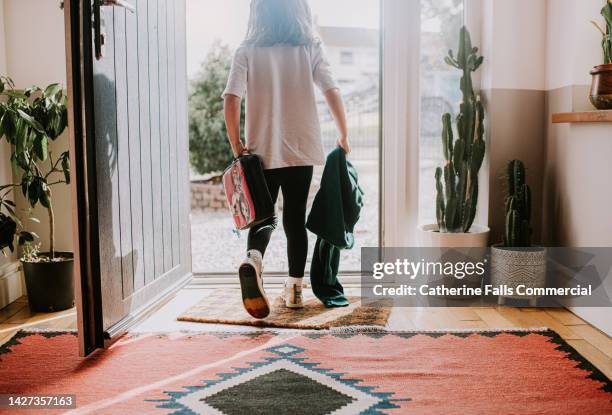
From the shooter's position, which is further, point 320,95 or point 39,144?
point 320,95

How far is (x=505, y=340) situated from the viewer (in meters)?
2.15

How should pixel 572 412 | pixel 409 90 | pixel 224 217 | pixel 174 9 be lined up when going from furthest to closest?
pixel 224 217 → pixel 409 90 → pixel 174 9 → pixel 572 412

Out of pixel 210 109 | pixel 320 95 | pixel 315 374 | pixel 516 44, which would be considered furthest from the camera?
pixel 210 109

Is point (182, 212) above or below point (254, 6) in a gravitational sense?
below

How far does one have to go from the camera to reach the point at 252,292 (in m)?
2.27

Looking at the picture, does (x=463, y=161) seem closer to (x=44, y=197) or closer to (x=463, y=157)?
(x=463, y=157)

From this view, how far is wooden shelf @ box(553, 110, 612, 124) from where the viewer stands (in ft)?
7.25

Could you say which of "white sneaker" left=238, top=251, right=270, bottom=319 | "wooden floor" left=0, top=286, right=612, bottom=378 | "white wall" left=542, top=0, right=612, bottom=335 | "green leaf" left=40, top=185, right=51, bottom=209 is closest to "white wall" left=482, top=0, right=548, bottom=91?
"white wall" left=542, top=0, right=612, bottom=335

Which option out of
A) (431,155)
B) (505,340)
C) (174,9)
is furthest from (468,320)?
(174,9)

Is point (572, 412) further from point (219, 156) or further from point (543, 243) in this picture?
point (219, 156)

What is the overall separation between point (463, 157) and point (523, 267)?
59 centimetres

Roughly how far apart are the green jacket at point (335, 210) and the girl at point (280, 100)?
0.10 metres

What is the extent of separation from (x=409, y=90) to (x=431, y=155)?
35cm

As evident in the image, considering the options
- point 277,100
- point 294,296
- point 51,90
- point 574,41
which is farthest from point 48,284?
point 574,41
